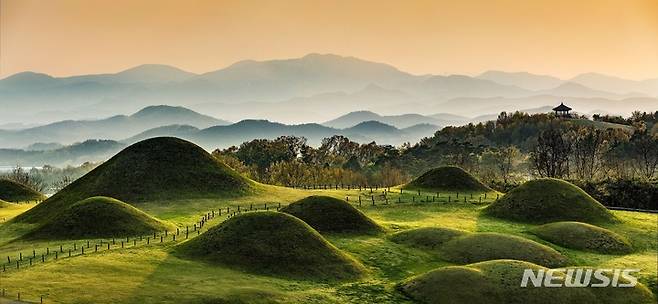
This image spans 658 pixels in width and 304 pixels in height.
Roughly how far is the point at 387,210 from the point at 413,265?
29.7m

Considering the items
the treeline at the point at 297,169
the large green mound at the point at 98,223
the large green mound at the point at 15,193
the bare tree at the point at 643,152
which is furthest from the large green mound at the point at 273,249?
the bare tree at the point at 643,152

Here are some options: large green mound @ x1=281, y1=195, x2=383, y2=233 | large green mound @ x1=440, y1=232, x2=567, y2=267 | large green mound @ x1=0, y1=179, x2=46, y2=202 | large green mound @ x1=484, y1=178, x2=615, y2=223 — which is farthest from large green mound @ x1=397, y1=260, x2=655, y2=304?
large green mound @ x1=0, y1=179, x2=46, y2=202

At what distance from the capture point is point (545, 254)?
57531 mm

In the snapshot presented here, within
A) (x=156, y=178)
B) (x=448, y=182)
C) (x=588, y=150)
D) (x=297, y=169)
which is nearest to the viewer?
(x=156, y=178)

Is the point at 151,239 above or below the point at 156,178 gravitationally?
below

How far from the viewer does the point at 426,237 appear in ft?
207

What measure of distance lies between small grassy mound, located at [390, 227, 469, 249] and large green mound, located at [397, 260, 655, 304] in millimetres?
12870

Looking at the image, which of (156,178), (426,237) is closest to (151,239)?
(426,237)

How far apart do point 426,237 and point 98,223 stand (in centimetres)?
3602

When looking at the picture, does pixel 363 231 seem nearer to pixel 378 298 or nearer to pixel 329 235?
pixel 329 235

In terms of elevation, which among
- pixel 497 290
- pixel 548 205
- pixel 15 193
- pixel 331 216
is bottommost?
pixel 497 290

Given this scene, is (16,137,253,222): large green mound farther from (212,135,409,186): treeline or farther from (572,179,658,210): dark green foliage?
(572,179,658,210): dark green foliage

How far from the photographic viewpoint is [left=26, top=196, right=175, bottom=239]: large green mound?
6525cm

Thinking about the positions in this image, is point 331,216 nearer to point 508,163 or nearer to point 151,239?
point 151,239
